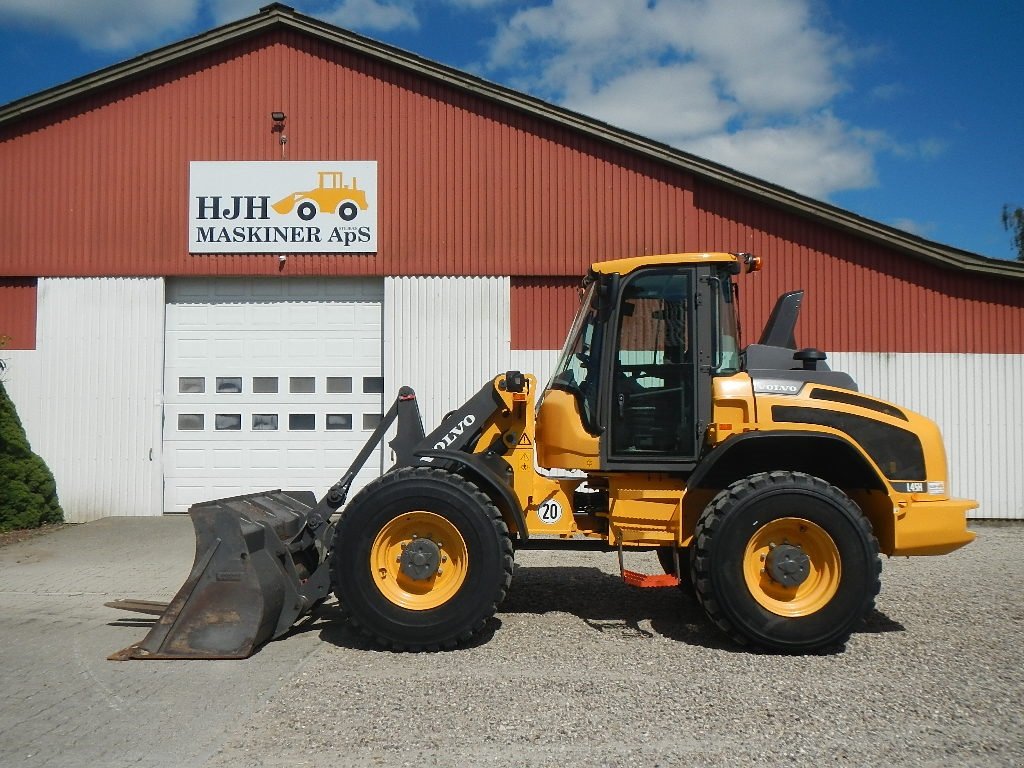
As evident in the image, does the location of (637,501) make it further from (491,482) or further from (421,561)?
(421,561)

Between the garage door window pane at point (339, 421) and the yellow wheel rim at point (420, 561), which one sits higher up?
the garage door window pane at point (339, 421)

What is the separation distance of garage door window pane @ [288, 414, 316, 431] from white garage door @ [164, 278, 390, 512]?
0.02m

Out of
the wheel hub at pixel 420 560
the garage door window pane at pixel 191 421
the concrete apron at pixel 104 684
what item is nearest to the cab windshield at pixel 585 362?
the wheel hub at pixel 420 560

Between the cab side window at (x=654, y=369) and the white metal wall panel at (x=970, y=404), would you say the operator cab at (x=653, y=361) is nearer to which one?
the cab side window at (x=654, y=369)

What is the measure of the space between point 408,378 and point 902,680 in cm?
844

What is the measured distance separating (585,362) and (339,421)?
6892mm

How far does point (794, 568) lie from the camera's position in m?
5.59

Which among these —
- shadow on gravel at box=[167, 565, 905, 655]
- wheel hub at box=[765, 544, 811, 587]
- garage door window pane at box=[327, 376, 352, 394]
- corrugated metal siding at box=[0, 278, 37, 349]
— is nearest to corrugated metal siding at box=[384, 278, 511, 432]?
garage door window pane at box=[327, 376, 352, 394]

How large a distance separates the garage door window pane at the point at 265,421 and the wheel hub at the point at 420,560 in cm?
719

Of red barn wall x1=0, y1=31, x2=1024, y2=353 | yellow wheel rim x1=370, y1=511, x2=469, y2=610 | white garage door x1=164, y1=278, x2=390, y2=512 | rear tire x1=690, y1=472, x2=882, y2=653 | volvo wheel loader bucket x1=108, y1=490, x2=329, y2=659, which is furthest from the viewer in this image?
red barn wall x1=0, y1=31, x2=1024, y2=353

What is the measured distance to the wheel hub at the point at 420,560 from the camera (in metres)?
5.65

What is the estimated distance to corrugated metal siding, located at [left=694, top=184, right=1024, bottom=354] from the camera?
12.3 meters

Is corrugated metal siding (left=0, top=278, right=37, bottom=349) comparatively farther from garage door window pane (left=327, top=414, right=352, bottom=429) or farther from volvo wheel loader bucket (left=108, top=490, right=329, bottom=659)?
volvo wheel loader bucket (left=108, top=490, right=329, bottom=659)

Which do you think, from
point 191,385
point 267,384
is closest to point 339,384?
point 267,384
